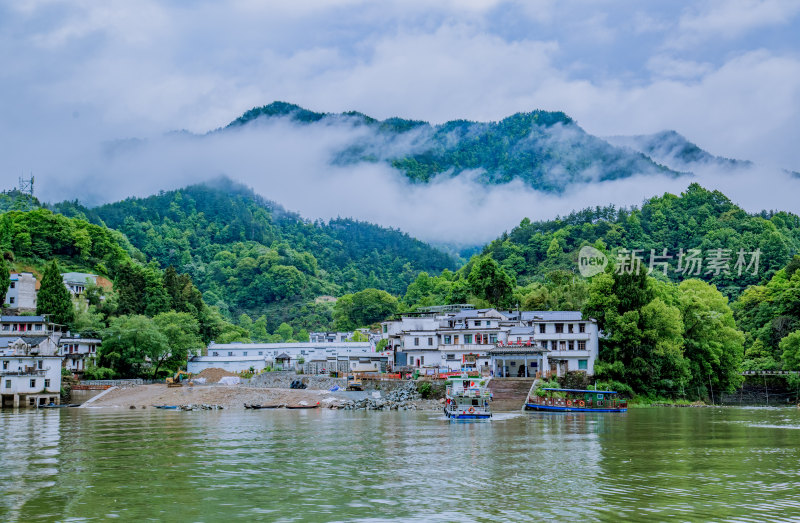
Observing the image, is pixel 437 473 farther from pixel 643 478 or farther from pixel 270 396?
pixel 270 396

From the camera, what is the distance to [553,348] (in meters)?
72.8

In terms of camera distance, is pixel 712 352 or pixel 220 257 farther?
pixel 220 257

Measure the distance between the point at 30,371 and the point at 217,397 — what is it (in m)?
17.3

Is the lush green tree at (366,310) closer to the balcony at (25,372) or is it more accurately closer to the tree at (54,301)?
the tree at (54,301)

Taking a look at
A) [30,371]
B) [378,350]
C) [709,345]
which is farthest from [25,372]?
[709,345]

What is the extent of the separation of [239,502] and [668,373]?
58.2m

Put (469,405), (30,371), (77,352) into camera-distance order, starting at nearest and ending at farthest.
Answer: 1. (469,405)
2. (30,371)
3. (77,352)

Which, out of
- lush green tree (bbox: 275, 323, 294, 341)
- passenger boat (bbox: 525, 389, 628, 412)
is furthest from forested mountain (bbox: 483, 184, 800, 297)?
passenger boat (bbox: 525, 389, 628, 412)

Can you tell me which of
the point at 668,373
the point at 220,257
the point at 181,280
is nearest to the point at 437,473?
the point at 668,373

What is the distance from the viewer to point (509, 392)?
218ft

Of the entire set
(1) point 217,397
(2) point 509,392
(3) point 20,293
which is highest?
(3) point 20,293

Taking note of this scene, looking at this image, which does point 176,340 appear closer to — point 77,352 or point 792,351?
point 77,352

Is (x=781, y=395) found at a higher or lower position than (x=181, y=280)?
lower

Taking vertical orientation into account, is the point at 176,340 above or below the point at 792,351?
above
